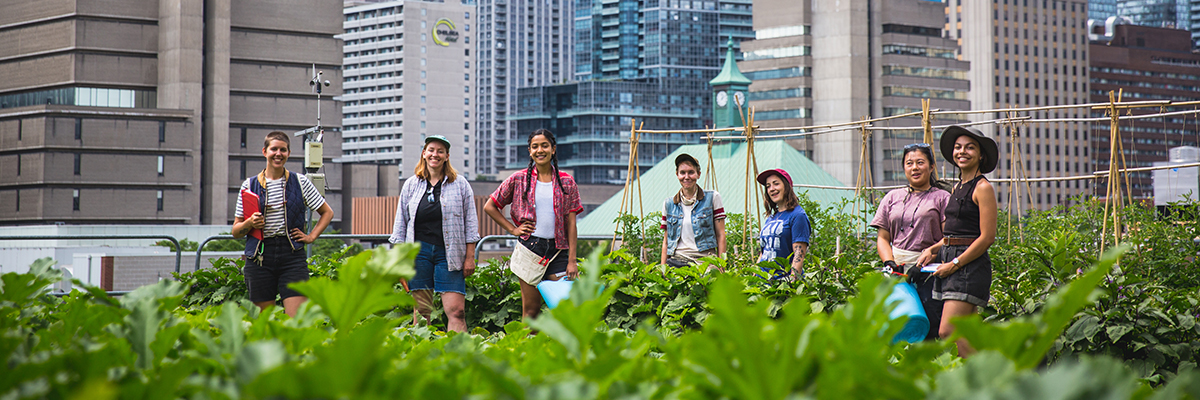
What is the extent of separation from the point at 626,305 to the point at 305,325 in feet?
13.5

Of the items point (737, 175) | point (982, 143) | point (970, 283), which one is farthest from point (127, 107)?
point (970, 283)

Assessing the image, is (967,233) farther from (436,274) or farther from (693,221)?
(436,274)

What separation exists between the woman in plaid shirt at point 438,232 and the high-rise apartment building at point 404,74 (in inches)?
4763

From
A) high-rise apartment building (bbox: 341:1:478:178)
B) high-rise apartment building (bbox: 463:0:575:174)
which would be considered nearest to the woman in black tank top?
high-rise apartment building (bbox: 341:1:478:178)

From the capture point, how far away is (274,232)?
5.57 metres

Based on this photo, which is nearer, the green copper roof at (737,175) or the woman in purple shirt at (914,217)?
the woman in purple shirt at (914,217)

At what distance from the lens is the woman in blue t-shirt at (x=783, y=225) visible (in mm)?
6184

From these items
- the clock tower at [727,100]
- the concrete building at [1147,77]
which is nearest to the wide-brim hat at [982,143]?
the clock tower at [727,100]

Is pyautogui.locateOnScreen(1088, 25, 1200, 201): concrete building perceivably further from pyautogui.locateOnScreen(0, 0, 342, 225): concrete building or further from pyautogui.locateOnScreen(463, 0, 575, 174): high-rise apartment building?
pyautogui.locateOnScreen(0, 0, 342, 225): concrete building

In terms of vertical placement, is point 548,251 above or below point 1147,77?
below

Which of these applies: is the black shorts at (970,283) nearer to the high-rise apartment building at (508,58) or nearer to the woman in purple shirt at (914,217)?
the woman in purple shirt at (914,217)

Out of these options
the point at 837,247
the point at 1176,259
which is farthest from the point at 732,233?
the point at 1176,259

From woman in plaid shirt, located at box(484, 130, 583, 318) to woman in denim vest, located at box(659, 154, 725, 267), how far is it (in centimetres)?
129

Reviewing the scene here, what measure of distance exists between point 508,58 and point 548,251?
165 m
